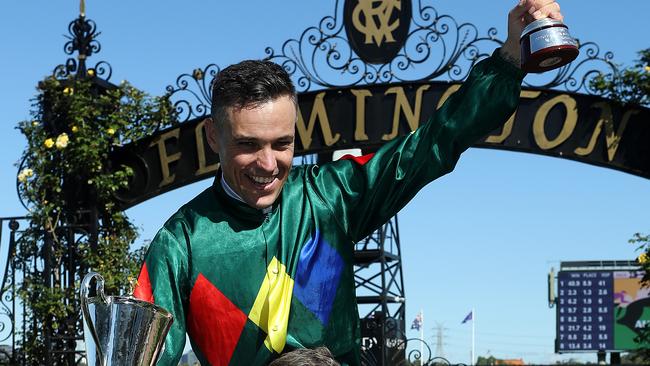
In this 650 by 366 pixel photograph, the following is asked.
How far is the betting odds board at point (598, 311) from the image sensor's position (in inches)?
1738

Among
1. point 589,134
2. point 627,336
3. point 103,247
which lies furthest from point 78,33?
point 627,336

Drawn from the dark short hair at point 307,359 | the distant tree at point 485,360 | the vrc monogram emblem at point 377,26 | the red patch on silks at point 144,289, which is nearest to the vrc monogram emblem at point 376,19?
the vrc monogram emblem at point 377,26

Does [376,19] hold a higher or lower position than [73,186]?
higher

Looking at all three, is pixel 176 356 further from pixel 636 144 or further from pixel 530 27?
pixel 636 144

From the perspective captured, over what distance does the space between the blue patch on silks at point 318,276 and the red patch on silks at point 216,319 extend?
0.15m

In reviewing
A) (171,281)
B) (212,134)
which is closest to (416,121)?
(212,134)

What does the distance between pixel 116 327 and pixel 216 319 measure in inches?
15.3

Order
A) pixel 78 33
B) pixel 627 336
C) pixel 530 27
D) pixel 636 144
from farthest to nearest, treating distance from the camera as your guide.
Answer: pixel 627 336, pixel 78 33, pixel 636 144, pixel 530 27

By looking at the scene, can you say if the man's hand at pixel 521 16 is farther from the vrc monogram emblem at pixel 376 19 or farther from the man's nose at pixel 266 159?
the vrc monogram emblem at pixel 376 19

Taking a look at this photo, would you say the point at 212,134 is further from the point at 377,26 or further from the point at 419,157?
the point at 377,26

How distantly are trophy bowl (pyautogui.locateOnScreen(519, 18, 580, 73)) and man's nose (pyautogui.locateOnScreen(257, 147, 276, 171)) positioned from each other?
607 millimetres

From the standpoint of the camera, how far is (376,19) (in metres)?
9.21

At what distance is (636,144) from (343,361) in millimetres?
6721

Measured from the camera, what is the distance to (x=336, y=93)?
9383mm
